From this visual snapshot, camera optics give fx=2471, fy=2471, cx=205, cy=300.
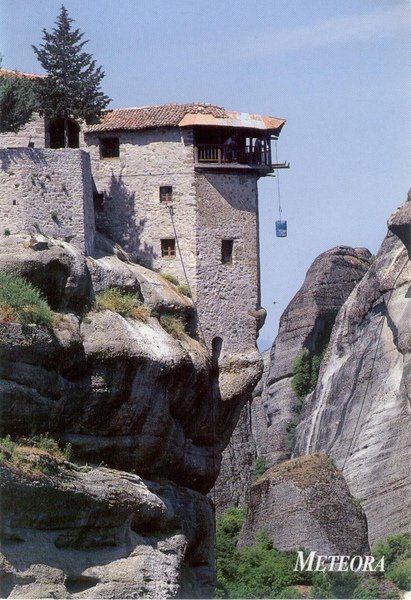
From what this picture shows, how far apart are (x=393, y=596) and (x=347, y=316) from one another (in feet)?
113

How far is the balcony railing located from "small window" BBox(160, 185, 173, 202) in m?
1.47

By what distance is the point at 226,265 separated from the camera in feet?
297

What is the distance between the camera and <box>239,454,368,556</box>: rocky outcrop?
3723 inches

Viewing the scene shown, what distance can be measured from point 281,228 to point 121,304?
1109cm

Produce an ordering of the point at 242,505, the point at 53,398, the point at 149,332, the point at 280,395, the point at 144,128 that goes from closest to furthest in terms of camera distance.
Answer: the point at 53,398, the point at 149,332, the point at 144,128, the point at 242,505, the point at 280,395

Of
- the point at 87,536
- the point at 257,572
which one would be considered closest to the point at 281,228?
the point at 257,572

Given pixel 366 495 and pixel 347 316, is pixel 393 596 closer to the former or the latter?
pixel 366 495

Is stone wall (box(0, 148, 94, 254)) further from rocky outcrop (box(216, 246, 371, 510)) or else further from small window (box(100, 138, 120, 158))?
rocky outcrop (box(216, 246, 371, 510))

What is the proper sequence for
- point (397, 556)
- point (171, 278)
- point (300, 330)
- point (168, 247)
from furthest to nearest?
point (300, 330) < point (397, 556) < point (168, 247) < point (171, 278)

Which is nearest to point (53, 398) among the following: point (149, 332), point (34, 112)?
point (149, 332)

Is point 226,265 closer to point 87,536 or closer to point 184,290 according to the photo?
point 184,290

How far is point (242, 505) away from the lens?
349 feet

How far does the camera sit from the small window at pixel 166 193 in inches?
3573

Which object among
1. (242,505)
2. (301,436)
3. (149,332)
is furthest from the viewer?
(301,436)
